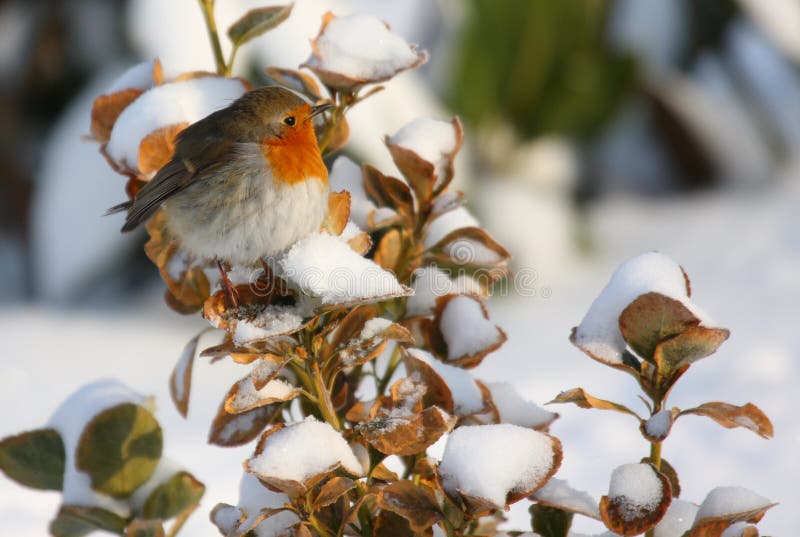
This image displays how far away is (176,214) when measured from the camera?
0.81m

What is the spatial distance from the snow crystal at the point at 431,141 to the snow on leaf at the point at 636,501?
0.25 meters

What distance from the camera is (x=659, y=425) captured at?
0.58 metres

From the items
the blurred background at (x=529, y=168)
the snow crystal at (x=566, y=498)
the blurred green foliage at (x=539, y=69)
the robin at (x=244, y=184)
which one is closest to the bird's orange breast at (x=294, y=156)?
the robin at (x=244, y=184)

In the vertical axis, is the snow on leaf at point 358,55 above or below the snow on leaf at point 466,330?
above

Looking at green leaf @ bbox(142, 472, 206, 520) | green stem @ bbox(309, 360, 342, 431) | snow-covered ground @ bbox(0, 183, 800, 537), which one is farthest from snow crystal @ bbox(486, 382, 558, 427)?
snow-covered ground @ bbox(0, 183, 800, 537)

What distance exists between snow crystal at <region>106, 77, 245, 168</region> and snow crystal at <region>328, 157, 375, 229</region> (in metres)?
0.11

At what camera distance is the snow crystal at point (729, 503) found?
61cm

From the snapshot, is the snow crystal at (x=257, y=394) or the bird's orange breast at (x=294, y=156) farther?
the bird's orange breast at (x=294, y=156)

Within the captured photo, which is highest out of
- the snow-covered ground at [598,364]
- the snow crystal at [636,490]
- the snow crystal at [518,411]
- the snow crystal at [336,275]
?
the snow crystal at [336,275]

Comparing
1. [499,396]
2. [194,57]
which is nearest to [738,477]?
[499,396]

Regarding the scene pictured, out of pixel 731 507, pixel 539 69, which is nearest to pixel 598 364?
pixel 539 69

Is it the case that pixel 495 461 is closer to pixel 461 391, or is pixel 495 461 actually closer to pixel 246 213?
pixel 461 391

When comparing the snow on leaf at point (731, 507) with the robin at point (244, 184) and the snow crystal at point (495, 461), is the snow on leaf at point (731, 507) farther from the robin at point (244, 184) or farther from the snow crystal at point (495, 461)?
the robin at point (244, 184)

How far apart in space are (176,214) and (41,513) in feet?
2.20
